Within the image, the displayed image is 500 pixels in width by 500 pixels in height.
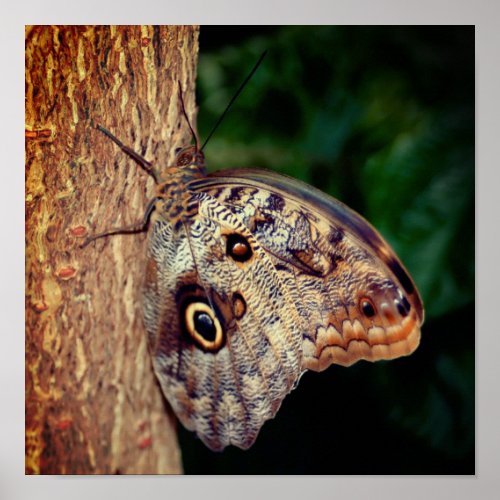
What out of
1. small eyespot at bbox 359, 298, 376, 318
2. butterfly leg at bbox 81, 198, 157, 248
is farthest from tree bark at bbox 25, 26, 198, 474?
small eyespot at bbox 359, 298, 376, 318

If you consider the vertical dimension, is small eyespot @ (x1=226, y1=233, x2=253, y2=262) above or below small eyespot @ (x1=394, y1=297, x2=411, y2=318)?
above

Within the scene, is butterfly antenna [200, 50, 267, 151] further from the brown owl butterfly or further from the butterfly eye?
the butterfly eye

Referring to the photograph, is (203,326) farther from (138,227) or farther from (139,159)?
(139,159)

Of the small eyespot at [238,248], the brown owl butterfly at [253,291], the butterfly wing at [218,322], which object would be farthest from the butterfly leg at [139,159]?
the small eyespot at [238,248]

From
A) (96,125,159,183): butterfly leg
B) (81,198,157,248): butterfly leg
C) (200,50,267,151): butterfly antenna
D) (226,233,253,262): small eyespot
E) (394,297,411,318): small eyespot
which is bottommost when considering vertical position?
(394,297,411,318): small eyespot

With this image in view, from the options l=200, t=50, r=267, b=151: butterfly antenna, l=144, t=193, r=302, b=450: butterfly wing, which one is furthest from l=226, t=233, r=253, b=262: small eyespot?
l=200, t=50, r=267, b=151: butterfly antenna

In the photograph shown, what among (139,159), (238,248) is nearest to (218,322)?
(238,248)

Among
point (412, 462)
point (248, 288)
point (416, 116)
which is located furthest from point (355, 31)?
point (412, 462)

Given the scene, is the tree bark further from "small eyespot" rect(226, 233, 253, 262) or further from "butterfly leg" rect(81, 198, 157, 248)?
"small eyespot" rect(226, 233, 253, 262)
